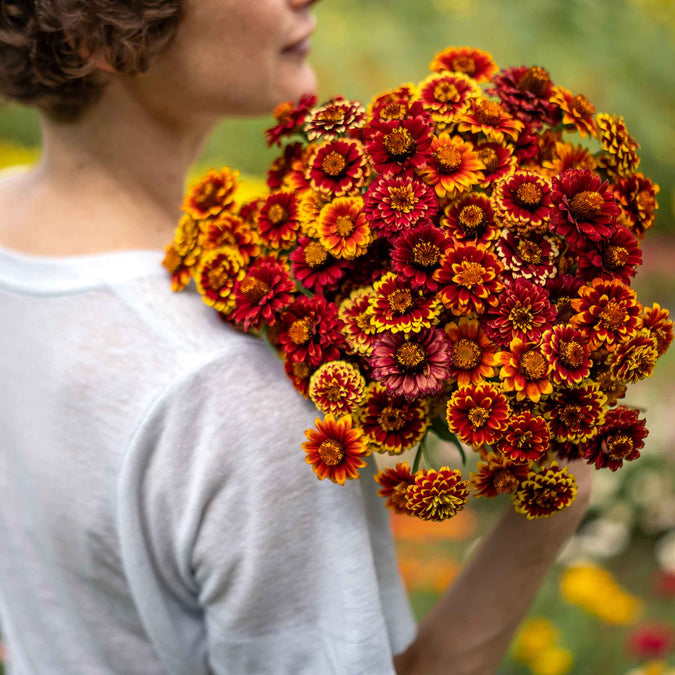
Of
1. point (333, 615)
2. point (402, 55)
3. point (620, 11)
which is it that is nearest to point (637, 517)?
point (333, 615)

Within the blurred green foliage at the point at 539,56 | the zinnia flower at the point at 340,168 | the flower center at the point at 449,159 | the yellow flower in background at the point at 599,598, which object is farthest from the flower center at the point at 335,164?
the blurred green foliage at the point at 539,56

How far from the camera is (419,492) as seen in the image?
2.46 feet

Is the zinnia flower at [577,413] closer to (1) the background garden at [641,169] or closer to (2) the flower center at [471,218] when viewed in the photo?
(2) the flower center at [471,218]

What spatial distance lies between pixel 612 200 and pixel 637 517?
8.69ft

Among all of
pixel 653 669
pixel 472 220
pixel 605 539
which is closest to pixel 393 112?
pixel 472 220

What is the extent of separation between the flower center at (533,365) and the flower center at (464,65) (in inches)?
16.0

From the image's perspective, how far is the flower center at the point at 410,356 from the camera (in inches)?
29.0

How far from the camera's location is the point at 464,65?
3.09 ft

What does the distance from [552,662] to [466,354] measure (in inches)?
59.2

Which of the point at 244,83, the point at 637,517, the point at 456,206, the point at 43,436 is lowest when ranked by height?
the point at 637,517

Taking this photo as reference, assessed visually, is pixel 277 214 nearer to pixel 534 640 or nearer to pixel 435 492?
pixel 435 492

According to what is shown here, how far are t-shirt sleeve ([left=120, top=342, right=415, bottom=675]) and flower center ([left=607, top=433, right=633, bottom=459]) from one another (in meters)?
0.29

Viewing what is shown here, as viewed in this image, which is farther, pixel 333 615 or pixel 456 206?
pixel 333 615

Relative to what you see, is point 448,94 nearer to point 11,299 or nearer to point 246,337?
point 246,337
